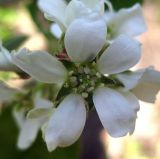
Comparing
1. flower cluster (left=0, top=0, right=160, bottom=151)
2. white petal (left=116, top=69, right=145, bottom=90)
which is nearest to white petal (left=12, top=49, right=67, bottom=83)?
flower cluster (left=0, top=0, right=160, bottom=151)

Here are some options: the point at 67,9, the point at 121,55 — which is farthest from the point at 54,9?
the point at 121,55

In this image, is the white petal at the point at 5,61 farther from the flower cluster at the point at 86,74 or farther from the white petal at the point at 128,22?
the white petal at the point at 128,22

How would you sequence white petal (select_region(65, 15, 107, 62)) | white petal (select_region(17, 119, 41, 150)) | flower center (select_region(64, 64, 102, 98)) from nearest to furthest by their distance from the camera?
white petal (select_region(65, 15, 107, 62)) → flower center (select_region(64, 64, 102, 98)) → white petal (select_region(17, 119, 41, 150))

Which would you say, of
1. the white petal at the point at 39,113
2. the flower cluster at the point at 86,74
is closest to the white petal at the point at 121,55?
the flower cluster at the point at 86,74

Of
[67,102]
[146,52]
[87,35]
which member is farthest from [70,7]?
[146,52]

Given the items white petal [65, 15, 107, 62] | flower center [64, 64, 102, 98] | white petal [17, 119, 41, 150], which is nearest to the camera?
white petal [65, 15, 107, 62]

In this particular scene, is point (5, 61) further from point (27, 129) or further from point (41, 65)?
point (27, 129)

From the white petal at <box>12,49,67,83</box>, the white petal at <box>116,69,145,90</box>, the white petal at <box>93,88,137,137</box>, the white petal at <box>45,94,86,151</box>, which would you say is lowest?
the white petal at <box>93,88,137,137</box>

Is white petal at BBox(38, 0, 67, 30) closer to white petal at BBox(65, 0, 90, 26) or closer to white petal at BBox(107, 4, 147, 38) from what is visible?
white petal at BBox(65, 0, 90, 26)

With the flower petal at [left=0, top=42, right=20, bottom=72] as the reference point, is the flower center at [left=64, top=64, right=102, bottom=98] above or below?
below
